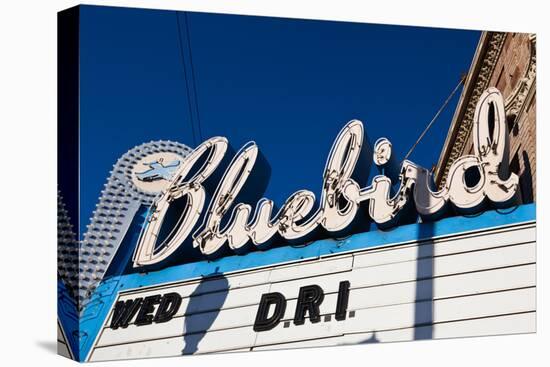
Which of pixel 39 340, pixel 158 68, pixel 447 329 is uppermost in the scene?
pixel 158 68

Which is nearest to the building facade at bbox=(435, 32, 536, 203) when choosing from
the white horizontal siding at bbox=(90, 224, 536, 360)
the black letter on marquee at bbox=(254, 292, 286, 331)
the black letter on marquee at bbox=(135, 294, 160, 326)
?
the white horizontal siding at bbox=(90, 224, 536, 360)

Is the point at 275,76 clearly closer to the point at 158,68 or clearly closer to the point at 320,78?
the point at 320,78

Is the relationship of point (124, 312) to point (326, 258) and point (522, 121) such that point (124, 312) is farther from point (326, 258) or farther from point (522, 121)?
point (522, 121)

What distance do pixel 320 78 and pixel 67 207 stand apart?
11.5ft

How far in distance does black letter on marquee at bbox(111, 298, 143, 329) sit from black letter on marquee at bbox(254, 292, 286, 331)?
4.86 feet

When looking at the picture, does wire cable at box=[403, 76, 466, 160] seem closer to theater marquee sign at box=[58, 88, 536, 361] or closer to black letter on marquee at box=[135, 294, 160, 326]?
theater marquee sign at box=[58, 88, 536, 361]

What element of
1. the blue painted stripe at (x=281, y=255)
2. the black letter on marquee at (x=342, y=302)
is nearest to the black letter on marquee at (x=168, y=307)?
the blue painted stripe at (x=281, y=255)

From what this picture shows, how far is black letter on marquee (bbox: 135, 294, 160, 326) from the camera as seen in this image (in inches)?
579

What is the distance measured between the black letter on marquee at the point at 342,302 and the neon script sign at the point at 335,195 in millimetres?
693

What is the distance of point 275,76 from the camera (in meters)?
15.4

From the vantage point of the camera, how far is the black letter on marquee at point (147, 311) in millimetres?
14719

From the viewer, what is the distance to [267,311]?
1526cm

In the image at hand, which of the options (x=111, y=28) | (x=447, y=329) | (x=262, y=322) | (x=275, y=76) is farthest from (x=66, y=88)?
(x=447, y=329)

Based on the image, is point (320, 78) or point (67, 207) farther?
point (320, 78)
